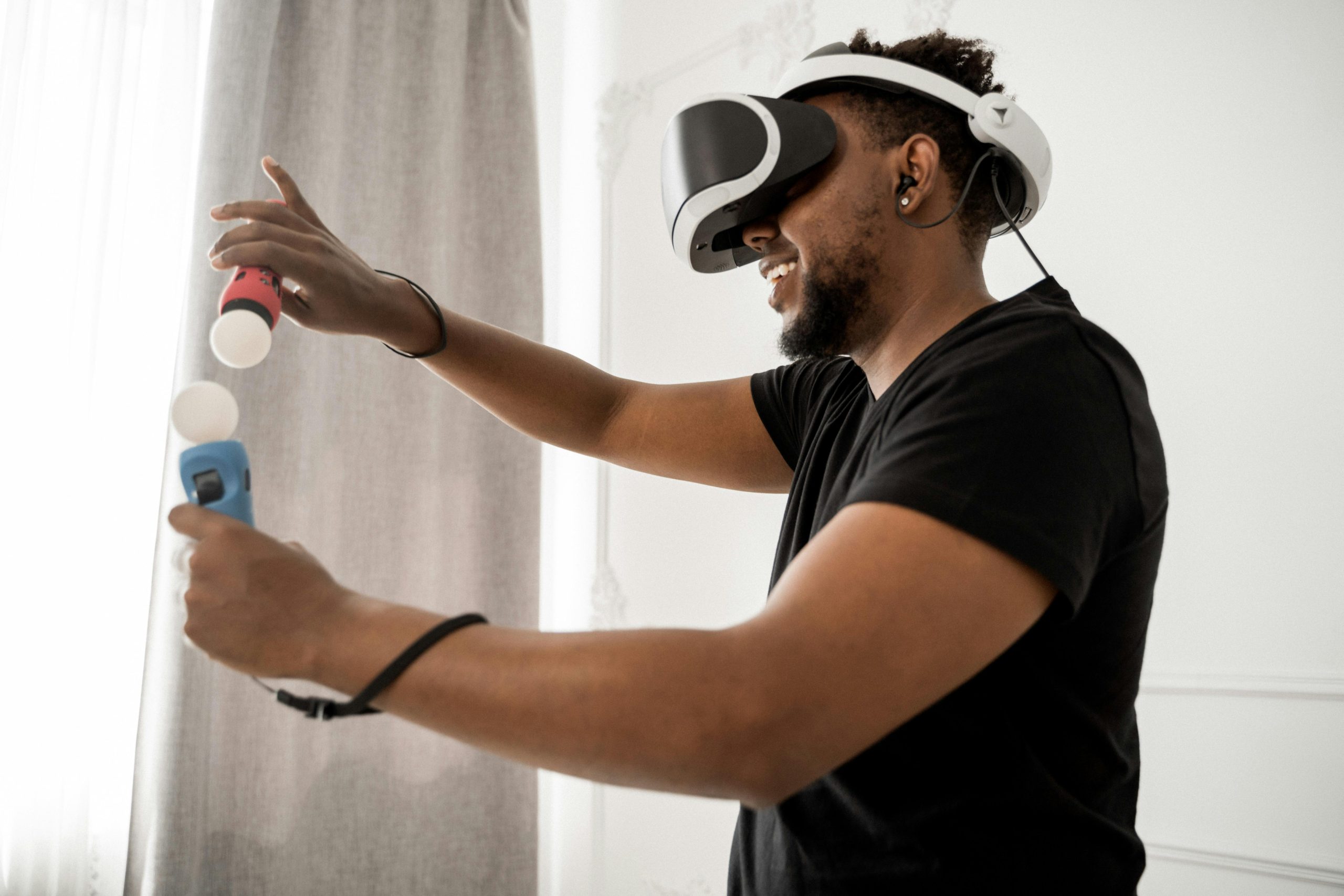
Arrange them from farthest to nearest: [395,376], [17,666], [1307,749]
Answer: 1. [395,376]
2. [17,666]
3. [1307,749]

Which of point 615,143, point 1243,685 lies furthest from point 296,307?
point 615,143

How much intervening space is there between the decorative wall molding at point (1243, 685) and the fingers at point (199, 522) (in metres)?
1.07

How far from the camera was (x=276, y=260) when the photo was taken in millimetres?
839

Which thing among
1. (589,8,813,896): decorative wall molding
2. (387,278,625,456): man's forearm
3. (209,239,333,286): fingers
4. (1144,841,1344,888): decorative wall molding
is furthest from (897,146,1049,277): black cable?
(589,8,813,896): decorative wall molding

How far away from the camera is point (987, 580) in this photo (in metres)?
0.57

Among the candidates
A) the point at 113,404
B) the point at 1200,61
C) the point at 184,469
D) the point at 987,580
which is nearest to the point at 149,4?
the point at 113,404

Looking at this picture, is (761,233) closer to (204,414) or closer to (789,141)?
(789,141)

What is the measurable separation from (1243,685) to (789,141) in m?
0.97

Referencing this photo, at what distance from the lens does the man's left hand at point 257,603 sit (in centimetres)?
56

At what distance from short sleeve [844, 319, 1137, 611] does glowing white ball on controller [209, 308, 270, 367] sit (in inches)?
18.3

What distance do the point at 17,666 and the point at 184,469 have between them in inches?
58.6

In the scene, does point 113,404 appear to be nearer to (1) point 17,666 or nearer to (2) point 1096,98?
(1) point 17,666

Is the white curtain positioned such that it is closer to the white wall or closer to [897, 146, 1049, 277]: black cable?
the white wall

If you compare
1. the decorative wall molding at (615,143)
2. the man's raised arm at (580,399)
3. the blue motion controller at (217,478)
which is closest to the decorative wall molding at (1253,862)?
the man's raised arm at (580,399)
